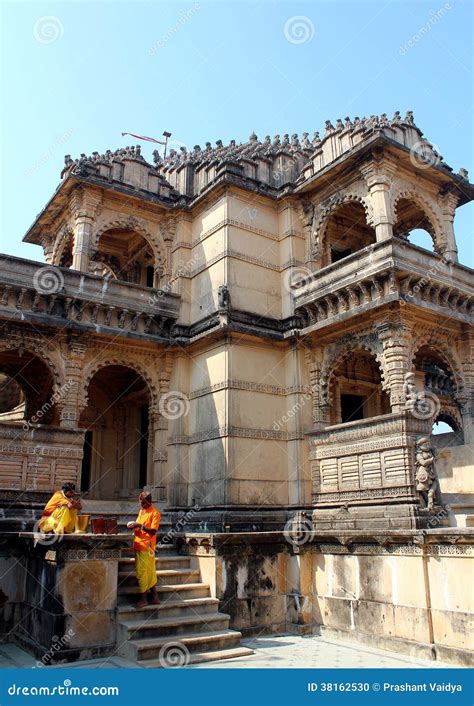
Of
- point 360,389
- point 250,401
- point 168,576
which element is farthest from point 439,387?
point 168,576

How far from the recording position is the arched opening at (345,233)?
16.0m

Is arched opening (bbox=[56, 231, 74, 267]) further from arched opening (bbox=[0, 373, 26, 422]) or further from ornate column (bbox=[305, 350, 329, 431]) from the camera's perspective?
ornate column (bbox=[305, 350, 329, 431])

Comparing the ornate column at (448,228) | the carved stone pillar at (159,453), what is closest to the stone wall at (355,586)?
the carved stone pillar at (159,453)

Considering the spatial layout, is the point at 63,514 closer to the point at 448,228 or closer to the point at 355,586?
the point at 355,586

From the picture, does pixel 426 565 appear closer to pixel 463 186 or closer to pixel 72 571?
pixel 72 571

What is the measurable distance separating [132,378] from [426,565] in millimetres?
10456

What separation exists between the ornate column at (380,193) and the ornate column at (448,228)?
6.15ft

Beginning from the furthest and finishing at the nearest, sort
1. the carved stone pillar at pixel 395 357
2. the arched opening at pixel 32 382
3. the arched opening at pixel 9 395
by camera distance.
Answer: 1. the arched opening at pixel 9 395
2. the arched opening at pixel 32 382
3. the carved stone pillar at pixel 395 357

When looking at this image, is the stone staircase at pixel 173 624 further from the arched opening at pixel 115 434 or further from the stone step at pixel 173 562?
the arched opening at pixel 115 434

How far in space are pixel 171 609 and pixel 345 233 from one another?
443 inches

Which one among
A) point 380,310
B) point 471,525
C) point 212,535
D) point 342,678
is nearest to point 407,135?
point 380,310

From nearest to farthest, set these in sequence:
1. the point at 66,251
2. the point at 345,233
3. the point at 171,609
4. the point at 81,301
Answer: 1. the point at 171,609
2. the point at 81,301
3. the point at 345,233
4. the point at 66,251

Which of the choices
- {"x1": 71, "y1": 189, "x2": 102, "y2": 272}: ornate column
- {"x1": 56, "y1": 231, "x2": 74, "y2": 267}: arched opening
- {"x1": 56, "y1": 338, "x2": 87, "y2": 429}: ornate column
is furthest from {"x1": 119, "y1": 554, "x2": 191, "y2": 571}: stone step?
{"x1": 56, "y1": 231, "x2": 74, "y2": 267}: arched opening

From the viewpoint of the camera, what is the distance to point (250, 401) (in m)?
13.8
